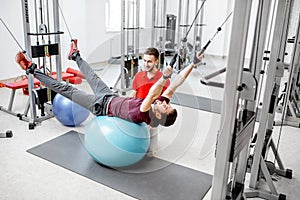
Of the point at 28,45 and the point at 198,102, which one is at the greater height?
the point at 28,45

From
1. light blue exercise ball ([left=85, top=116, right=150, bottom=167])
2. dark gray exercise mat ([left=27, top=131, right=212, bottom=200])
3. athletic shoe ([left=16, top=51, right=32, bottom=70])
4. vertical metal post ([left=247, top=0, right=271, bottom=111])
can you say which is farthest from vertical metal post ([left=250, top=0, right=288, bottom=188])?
athletic shoe ([left=16, top=51, right=32, bottom=70])

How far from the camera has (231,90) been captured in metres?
1.25

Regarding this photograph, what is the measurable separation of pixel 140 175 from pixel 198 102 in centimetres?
224

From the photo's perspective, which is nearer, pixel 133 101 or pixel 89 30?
pixel 133 101

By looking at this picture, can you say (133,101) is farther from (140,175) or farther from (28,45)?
(28,45)

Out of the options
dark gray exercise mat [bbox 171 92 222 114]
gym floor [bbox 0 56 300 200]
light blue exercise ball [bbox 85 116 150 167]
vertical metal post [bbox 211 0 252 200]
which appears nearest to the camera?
vertical metal post [bbox 211 0 252 200]

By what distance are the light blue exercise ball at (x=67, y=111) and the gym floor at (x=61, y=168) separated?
0.31ft

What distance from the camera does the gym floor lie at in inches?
86.6

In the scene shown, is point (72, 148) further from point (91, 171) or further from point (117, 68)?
point (117, 68)

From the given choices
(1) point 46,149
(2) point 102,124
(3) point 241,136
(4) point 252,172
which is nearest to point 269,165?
(4) point 252,172

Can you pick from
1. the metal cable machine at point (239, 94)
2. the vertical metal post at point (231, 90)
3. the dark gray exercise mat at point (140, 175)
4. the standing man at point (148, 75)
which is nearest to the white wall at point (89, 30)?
the standing man at point (148, 75)

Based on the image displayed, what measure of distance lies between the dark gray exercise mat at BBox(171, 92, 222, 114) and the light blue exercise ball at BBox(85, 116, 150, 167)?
192 centimetres

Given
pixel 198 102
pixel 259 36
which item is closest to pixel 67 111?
pixel 198 102

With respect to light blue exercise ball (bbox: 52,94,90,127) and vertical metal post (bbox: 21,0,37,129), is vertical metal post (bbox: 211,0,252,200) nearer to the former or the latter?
light blue exercise ball (bbox: 52,94,90,127)
